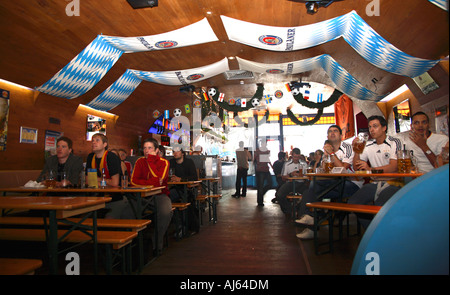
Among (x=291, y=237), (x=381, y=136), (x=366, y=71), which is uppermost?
(x=366, y=71)

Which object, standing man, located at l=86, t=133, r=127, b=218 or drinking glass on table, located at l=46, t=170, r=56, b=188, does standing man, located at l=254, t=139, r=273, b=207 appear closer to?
standing man, located at l=86, t=133, r=127, b=218

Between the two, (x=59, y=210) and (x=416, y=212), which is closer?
(x=416, y=212)

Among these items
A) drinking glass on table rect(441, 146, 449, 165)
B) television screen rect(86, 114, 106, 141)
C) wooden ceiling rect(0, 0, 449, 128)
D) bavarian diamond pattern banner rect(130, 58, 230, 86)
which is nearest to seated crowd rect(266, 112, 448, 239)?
drinking glass on table rect(441, 146, 449, 165)

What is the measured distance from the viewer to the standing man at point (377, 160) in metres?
3.05

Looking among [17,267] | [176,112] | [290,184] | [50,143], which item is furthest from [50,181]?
[176,112]

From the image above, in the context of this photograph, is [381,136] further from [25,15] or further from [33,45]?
[33,45]

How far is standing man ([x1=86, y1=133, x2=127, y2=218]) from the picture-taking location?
3.37 meters

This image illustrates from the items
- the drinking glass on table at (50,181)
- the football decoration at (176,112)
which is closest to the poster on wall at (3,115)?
the drinking glass on table at (50,181)

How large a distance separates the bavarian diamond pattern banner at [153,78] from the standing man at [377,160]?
4.38 m

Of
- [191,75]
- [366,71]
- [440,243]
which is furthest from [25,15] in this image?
[366,71]

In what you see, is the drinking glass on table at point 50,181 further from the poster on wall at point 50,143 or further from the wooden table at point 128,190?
the poster on wall at point 50,143

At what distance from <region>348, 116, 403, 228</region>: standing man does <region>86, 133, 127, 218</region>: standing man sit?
2756 mm
